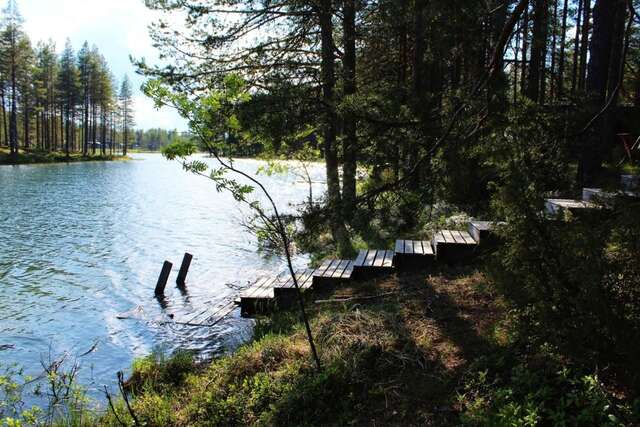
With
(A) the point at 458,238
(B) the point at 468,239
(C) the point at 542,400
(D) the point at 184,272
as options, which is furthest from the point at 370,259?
(D) the point at 184,272

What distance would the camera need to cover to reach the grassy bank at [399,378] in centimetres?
→ 262

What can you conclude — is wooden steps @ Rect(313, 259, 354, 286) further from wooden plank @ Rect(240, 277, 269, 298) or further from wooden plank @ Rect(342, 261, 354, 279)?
wooden plank @ Rect(240, 277, 269, 298)

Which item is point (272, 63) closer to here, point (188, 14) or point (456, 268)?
point (188, 14)

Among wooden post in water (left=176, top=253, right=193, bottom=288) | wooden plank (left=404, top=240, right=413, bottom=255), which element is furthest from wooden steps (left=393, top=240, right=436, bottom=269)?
wooden post in water (left=176, top=253, right=193, bottom=288)

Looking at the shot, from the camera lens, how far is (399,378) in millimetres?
3492

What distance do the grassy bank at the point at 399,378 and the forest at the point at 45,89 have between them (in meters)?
50.1

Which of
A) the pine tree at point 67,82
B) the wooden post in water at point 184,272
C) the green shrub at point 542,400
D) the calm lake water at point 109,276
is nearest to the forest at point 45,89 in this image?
the pine tree at point 67,82

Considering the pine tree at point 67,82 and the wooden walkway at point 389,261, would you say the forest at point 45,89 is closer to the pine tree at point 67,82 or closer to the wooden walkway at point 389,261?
the pine tree at point 67,82

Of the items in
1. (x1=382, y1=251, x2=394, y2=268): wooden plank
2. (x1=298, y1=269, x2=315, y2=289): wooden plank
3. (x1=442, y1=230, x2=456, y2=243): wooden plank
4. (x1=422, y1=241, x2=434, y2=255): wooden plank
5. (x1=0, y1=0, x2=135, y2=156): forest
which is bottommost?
(x1=298, y1=269, x2=315, y2=289): wooden plank

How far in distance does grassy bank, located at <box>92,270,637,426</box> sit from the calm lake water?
1.85m

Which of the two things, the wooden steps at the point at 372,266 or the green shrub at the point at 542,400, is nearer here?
the green shrub at the point at 542,400

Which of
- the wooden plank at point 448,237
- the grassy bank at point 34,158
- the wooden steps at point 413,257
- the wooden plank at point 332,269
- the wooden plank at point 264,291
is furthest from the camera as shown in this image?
the grassy bank at point 34,158

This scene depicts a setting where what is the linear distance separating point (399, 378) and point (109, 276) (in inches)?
380

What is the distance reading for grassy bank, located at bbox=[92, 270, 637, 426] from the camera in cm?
262
